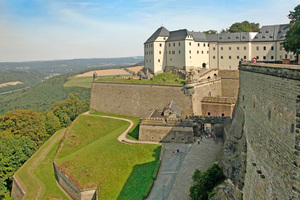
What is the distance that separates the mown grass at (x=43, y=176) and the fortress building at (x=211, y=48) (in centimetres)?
2512

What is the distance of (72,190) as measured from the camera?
28.1 metres

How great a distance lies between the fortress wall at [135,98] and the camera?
37.5 meters

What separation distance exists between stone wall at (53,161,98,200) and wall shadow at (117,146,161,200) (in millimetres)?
3410

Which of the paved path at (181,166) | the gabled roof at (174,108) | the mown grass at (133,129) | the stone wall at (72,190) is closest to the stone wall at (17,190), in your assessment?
the stone wall at (72,190)

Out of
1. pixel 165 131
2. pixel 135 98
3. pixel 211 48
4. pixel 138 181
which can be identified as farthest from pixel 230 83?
pixel 138 181

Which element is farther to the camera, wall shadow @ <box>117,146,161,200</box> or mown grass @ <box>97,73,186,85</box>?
mown grass @ <box>97,73,186,85</box>

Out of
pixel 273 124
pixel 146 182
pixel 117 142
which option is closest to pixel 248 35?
pixel 117 142

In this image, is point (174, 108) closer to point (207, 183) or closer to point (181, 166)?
point (181, 166)

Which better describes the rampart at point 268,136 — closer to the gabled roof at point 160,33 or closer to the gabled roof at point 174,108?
the gabled roof at point 174,108

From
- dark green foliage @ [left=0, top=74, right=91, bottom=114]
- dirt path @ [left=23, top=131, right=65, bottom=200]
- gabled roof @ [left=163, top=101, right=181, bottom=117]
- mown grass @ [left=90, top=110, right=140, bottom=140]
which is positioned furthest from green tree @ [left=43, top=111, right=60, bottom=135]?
dark green foliage @ [left=0, top=74, right=91, bottom=114]

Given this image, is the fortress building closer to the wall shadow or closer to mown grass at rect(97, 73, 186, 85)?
mown grass at rect(97, 73, 186, 85)

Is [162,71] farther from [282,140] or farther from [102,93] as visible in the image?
[282,140]

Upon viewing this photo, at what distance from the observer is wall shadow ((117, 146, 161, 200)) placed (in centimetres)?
2338

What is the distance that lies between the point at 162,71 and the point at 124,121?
1482cm
